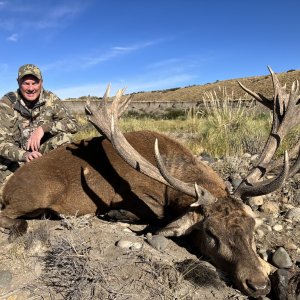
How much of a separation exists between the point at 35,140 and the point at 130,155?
2251 millimetres

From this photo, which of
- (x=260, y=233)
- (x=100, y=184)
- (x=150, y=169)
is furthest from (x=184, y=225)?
(x=100, y=184)

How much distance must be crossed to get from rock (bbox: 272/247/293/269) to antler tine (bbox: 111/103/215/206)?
82cm

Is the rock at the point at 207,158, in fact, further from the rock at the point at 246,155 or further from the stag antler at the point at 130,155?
the stag antler at the point at 130,155

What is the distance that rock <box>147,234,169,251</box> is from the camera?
420 centimetres

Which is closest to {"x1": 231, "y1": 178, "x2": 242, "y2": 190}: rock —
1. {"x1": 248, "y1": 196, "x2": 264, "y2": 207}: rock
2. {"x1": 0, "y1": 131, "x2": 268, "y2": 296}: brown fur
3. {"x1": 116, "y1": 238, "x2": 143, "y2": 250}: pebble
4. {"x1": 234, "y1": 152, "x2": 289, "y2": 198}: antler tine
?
{"x1": 248, "y1": 196, "x2": 264, "y2": 207}: rock

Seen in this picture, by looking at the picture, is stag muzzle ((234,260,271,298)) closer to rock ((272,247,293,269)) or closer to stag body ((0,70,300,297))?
stag body ((0,70,300,297))

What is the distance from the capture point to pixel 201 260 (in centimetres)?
406

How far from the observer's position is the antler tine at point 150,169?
4.16m

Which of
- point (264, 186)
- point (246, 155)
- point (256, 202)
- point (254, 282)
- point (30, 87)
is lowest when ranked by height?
point (254, 282)

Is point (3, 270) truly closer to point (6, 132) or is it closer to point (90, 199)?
point (90, 199)

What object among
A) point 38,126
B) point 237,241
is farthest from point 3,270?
point 38,126

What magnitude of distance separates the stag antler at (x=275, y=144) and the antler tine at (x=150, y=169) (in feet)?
1.36

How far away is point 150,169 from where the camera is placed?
182 inches

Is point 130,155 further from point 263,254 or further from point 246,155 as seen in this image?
point 246,155
